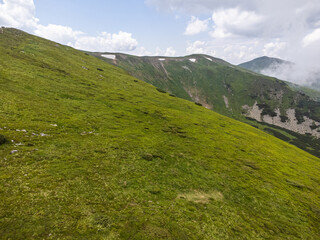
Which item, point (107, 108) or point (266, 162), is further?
point (107, 108)

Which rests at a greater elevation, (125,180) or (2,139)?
(2,139)

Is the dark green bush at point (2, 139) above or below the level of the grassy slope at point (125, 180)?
above

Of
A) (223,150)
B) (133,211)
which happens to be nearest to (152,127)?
(223,150)

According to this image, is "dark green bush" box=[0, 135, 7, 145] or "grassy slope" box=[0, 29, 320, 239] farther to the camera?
"dark green bush" box=[0, 135, 7, 145]

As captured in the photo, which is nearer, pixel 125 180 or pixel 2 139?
A: pixel 2 139

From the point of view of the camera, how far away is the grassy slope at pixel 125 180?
50.8 ft

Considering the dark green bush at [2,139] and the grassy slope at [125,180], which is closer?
the grassy slope at [125,180]

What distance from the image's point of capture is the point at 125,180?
23672mm

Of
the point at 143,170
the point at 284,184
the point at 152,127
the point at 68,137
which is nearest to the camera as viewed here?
the point at 143,170

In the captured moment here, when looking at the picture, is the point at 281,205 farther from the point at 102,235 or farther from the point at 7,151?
the point at 7,151

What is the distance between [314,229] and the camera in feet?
82.7

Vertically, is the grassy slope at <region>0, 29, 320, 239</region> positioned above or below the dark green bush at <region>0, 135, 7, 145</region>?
below

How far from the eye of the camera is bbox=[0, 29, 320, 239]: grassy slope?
50.8 feet

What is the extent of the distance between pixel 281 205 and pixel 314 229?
4797 millimetres
